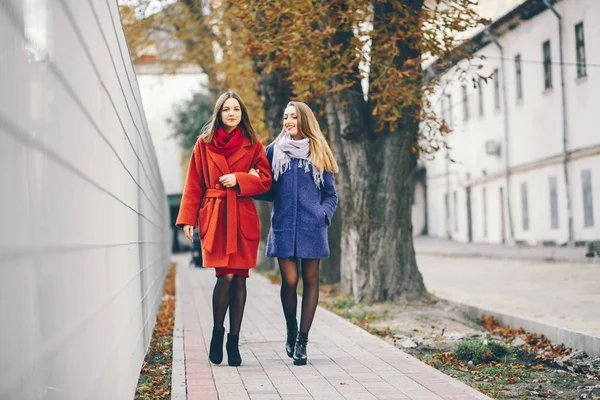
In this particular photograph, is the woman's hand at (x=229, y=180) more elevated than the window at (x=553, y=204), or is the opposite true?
the window at (x=553, y=204)

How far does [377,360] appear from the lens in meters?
7.20

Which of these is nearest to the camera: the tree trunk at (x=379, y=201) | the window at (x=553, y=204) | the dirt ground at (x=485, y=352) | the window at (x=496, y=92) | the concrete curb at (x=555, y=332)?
the dirt ground at (x=485, y=352)

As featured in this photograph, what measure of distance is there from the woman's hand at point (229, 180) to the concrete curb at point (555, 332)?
3.17 meters

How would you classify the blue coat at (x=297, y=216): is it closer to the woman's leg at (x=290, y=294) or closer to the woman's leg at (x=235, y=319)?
the woman's leg at (x=290, y=294)

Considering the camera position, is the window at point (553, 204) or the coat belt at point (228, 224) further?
the window at point (553, 204)

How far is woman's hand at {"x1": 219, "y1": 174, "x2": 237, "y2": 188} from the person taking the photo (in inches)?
264

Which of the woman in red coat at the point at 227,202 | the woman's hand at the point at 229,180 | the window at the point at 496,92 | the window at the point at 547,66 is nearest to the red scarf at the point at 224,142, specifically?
the woman in red coat at the point at 227,202

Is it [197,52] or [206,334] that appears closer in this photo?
[206,334]

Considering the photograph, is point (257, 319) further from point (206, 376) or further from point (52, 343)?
point (52, 343)

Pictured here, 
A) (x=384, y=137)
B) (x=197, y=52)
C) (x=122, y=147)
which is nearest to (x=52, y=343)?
(x=122, y=147)

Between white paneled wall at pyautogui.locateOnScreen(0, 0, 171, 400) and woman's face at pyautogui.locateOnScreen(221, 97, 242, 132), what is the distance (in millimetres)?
1562

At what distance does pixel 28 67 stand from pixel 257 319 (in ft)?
27.8

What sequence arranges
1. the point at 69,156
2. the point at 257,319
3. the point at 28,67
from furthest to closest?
the point at 257,319 < the point at 69,156 < the point at 28,67

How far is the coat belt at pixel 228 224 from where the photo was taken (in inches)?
264
